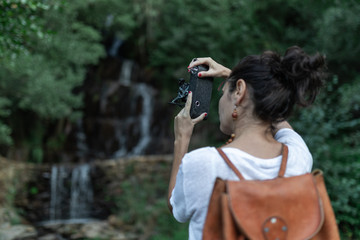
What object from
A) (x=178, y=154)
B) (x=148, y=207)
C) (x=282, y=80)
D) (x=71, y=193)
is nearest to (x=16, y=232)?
(x=71, y=193)

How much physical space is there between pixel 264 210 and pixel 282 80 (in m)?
0.49

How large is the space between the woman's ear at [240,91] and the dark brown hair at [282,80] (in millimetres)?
22

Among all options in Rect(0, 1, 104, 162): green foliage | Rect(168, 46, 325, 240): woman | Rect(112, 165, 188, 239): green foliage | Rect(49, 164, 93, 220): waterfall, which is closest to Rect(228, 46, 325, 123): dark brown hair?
Rect(168, 46, 325, 240): woman

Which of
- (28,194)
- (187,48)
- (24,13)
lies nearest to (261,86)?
(24,13)

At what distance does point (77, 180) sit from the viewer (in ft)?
30.0

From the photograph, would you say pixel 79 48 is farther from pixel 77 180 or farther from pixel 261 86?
pixel 261 86

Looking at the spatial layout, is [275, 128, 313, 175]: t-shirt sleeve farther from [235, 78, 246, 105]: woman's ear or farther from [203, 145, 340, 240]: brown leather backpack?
[235, 78, 246, 105]: woman's ear

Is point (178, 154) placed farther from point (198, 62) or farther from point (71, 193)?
point (71, 193)

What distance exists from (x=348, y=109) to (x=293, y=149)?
13.5ft

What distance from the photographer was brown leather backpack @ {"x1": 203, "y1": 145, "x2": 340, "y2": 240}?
3.46 ft

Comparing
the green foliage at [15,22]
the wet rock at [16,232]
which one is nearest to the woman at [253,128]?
the green foliage at [15,22]

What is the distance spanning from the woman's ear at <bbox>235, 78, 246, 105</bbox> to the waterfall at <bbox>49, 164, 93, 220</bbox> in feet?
27.1

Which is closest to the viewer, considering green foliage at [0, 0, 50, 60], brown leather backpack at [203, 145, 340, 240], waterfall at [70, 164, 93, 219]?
brown leather backpack at [203, 145, 340, 240]

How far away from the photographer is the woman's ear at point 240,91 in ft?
4.14
